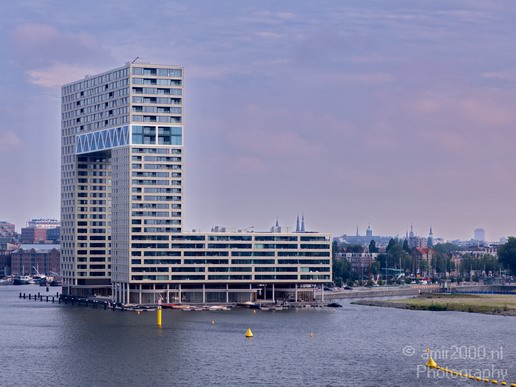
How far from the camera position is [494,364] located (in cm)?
12312

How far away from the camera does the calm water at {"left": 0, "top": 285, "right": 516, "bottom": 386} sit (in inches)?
4509

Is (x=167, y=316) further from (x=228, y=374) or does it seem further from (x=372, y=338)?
(x=228, y=374)

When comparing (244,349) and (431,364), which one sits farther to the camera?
(244,349)

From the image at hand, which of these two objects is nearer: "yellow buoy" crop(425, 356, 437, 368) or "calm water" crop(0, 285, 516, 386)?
Answer: "calm water" crop(0, 285, 516, 386)

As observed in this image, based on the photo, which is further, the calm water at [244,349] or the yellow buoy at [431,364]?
the yellow buoy at [431,364]

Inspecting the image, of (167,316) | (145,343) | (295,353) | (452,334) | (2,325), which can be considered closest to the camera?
(295,353)

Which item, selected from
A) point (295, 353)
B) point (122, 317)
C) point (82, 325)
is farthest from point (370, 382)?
point (122, 317)

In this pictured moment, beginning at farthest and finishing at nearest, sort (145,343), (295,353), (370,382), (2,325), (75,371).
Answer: (2,325), (145,343), (295,353), (75,371), (370,382)

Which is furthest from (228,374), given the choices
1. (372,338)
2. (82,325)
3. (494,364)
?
(82,325)

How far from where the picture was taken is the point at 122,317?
192 meters

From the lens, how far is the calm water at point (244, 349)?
11454cm

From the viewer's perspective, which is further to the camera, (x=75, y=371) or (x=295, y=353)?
(x=295, y=353)

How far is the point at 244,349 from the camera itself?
138375 mm

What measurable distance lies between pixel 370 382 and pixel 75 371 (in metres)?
32.1
